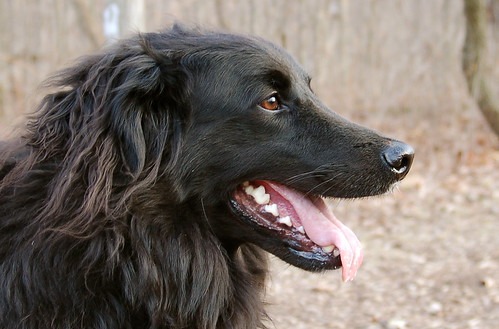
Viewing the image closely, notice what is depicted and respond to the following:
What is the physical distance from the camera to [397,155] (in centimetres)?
306

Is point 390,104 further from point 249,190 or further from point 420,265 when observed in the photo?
point 249,190

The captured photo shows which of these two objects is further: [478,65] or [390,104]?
[390,104]

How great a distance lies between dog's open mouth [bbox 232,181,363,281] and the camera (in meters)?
3.03

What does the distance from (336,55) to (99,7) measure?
490 cm

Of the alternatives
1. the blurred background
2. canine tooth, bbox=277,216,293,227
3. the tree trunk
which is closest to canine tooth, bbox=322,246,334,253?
canine tooth, bbox=277,216,293,227

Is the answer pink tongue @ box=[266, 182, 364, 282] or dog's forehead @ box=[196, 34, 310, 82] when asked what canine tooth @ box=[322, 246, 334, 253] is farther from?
dog's forehead @ box=[196, 34, 310, 82]

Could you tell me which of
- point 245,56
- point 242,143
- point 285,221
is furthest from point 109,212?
point 245,56

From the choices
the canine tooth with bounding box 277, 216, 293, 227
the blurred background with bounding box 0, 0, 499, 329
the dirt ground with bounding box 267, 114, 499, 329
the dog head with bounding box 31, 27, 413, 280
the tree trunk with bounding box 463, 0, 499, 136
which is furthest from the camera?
the tree trunk with bounding box 463, 0, 499, 136

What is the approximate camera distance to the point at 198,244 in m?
3.01

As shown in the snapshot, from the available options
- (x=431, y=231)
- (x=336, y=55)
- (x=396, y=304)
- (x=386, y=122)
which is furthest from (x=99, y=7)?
(x=396, y=304)

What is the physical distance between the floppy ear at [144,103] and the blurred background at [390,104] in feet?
1.81

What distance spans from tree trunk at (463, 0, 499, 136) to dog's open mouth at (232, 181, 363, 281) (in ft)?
17.2

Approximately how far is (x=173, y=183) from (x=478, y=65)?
5.89 meters

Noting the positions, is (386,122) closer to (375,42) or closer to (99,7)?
(375,42)
